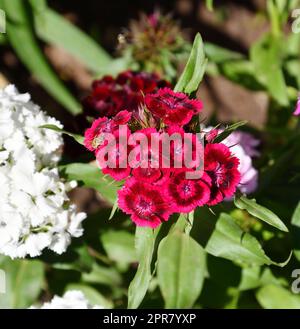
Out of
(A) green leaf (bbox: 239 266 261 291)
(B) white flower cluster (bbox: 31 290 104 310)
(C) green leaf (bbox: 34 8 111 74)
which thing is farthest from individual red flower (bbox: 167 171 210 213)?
(C) green leaf (bbox: 34 8 111 74)

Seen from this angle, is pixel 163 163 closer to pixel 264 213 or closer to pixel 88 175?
pixel 264 213

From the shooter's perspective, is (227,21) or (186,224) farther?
(227,21)

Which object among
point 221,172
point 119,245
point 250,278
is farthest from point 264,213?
point 119,245

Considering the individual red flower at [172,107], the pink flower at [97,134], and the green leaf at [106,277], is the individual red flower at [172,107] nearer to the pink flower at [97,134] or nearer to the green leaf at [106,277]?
the pink flower at [97,134]

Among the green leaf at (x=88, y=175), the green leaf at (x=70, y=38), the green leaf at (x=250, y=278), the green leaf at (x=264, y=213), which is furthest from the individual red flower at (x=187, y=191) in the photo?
the green leaf at (x=70, y=38)

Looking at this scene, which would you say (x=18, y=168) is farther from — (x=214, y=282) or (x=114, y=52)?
(x=114, y=52)
